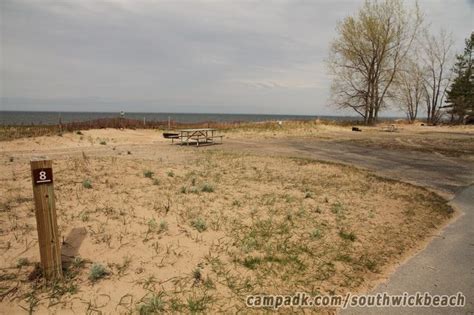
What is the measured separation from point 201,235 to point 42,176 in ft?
8.28

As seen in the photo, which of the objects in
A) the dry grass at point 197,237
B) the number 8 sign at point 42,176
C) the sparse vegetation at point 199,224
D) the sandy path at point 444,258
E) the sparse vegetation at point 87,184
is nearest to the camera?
the number 8 sign at point 42,176

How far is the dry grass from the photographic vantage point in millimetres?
3559

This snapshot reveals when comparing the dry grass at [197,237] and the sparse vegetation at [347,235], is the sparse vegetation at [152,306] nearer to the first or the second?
the dry grass at [197,237]

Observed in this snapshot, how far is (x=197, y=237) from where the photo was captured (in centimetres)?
487

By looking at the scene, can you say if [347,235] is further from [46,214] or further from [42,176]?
[42,176]

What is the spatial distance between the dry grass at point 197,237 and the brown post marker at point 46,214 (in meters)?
0.29

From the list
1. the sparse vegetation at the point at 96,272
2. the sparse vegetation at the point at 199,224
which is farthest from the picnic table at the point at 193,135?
the sparse vegetation at the point at 96,272

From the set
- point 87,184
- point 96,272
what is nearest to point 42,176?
point 96,272

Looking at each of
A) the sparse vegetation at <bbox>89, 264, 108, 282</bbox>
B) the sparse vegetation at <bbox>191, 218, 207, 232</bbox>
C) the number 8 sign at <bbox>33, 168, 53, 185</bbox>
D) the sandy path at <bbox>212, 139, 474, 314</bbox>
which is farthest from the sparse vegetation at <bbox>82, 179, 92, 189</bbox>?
the sandy path at <bbox>212, 139, 474, 314</bbox>

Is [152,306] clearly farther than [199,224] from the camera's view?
No

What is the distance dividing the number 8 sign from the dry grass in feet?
4.08

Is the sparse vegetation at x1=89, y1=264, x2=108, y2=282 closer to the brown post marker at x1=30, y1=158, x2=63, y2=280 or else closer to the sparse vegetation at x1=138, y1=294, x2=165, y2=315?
the brown post marker at x1=30, y1=158, x2=63, y2=280

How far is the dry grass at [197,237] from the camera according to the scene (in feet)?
11.7

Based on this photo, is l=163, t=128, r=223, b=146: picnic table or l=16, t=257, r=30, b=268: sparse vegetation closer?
l=16, t=257, r=30, b=268: sparse vegetation
